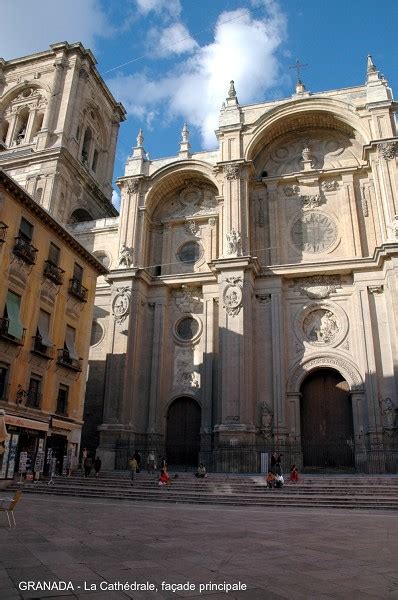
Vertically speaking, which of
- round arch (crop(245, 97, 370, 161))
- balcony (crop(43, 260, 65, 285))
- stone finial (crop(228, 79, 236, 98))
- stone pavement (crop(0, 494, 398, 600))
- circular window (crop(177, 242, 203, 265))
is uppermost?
stone finial (crop(228, 79, 236, 98))

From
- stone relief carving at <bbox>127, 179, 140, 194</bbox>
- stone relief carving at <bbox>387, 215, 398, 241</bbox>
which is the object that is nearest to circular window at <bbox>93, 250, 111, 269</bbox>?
stone relief carving at <bbox>127, 179, 140, 194</bbox>

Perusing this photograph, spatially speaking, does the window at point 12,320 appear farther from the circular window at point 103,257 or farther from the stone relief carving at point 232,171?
the stone relief carving at point 232,171

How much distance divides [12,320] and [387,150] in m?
22.4

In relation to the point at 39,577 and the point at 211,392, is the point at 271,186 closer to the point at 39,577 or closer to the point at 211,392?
the point at 211,392

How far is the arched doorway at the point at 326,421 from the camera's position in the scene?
81.2ft

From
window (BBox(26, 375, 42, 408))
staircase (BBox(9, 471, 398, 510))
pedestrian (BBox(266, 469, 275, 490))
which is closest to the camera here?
staircase (BBox(9, 471, 398, 510))

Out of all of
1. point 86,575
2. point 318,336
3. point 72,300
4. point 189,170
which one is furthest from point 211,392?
point 86,575

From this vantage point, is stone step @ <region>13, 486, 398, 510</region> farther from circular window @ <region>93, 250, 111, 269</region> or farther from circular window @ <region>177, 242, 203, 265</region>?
circular window @ <region>93, 250, 111, 269</region>

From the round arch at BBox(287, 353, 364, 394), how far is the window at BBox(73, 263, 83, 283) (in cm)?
1287

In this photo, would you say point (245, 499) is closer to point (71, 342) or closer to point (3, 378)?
point (3, 378)

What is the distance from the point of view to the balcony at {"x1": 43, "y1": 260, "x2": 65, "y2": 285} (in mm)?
22891

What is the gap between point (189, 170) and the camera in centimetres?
3231

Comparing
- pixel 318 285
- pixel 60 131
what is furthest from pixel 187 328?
pixel 60 131

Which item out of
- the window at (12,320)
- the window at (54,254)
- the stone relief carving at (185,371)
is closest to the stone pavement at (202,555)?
the window at (12,320)
